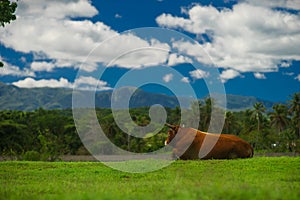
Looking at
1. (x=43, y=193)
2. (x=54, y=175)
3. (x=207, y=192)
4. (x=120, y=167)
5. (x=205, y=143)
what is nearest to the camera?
(x=207, y=192)

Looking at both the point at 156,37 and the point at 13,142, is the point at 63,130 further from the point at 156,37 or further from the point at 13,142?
the point at 156,37

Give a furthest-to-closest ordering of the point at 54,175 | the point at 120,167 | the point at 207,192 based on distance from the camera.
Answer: the point at 120,167 → the point at 54,175 → the point at 207,192

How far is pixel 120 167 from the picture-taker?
15.9 meters

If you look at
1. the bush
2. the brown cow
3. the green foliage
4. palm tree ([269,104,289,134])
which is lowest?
the bush

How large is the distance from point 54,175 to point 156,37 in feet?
27.1

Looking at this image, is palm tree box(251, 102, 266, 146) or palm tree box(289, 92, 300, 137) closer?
palm tree box(289, 92, 300, 137)

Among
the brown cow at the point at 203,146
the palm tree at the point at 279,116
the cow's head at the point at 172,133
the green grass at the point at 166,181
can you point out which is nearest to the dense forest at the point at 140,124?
the palm tree at the point at 279,116

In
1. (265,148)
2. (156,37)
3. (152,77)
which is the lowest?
(265,148)

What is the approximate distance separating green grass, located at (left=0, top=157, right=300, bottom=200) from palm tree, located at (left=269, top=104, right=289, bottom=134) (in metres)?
86.7

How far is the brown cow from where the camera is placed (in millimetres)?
18812

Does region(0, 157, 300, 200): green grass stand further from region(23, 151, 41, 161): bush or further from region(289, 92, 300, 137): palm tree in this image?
region(289, 92, 300, 137): palm tree

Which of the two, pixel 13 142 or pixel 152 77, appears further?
pixel 13 142

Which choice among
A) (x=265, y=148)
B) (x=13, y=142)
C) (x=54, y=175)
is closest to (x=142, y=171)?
(x=54, y=175)

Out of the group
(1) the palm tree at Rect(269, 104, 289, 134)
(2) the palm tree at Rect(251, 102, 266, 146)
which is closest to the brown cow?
(2) the palm tree at Rect(251, 102, 266, 146)
